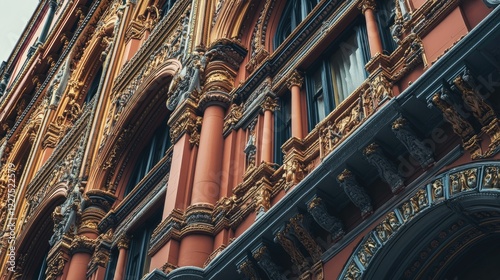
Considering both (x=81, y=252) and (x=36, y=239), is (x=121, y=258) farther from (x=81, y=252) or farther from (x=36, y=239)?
(x=36, y=239)

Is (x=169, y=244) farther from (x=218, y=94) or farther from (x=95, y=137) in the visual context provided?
(x=95, y=137)

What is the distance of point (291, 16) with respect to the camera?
15836mm

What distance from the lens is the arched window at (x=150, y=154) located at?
58.9ft

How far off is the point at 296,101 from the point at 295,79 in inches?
24.8

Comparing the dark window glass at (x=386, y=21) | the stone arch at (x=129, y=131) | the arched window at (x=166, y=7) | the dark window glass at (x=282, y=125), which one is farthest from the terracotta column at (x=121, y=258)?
the arched window at (x=166, y=7)

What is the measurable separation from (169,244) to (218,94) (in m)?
3.87

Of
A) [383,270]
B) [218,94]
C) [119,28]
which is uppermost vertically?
[119,28]

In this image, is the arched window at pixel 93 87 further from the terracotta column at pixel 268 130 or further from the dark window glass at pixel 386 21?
the dark window glass at pixel 386 21

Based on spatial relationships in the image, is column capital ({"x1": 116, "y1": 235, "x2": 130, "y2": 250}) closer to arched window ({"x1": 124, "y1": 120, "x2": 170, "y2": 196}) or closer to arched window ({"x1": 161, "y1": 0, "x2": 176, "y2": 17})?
arched window ({"x1": 124, "y1": 120, "x2": 170, "y2": 196})

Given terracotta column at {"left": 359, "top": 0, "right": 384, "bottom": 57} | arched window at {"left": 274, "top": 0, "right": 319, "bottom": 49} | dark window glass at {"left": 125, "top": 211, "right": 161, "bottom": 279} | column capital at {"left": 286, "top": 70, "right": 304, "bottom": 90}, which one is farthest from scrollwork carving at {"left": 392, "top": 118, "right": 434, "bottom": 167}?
dark window glass at {"left": 125, "top": 211, "right": 161, "bottom": 279}

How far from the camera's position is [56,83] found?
3036 centimetres

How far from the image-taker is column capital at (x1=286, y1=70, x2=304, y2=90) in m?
13.1

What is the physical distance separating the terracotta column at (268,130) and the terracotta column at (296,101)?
1.52 ft

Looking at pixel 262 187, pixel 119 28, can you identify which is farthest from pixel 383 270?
pixel 119 28
